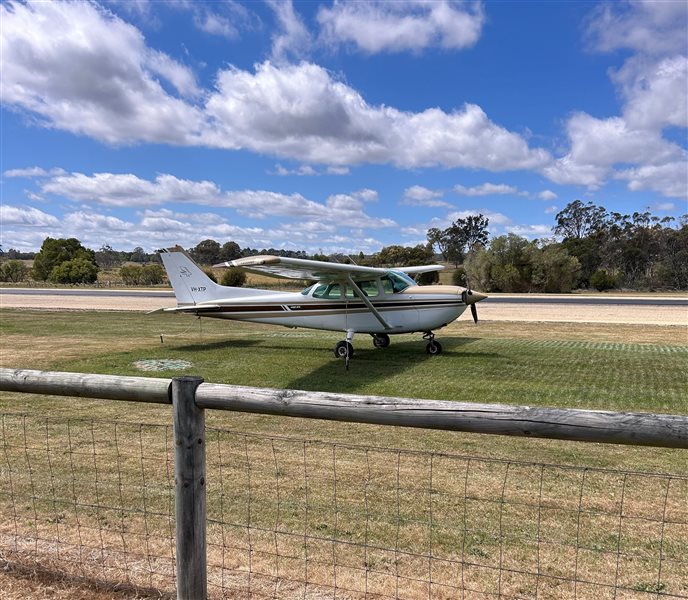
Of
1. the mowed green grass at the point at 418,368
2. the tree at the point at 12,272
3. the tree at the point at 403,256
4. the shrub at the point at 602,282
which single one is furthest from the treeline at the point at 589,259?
the tree at the point at 12,272

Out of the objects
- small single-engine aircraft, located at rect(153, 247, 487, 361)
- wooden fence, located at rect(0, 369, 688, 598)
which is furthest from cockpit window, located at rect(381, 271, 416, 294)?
wooden fence, located at rect(0, 369, 688, 598)

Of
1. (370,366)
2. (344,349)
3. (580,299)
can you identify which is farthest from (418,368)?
(580,299)

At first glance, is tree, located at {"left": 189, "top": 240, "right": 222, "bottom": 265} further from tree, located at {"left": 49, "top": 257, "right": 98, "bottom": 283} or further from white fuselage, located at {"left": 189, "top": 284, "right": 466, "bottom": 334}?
white fuselage, located at {"left": 189, "top": 284, "right": 466, "bottom": 334}

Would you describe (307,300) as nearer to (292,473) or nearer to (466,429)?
(292,473)

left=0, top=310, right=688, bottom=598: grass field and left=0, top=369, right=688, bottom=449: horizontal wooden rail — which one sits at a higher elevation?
left=0, top=369, right=688, bottom=449: horizontal wooden rail

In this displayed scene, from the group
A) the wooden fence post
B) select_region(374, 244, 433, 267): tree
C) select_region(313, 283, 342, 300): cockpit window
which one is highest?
select_region(374, 244, 433, 267): tree

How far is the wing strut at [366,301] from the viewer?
12.9 meters

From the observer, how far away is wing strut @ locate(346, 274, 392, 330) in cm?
1293

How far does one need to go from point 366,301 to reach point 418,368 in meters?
2.60

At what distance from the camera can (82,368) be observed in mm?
10820

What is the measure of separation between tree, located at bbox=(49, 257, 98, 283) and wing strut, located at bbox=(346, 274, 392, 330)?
67847 millimetres

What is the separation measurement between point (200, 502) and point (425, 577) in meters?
1.53

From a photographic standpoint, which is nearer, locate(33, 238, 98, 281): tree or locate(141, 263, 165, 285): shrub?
locate(141, 263, 165, 285): shrub

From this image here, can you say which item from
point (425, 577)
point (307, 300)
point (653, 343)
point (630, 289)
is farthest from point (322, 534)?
point (630, 289)
